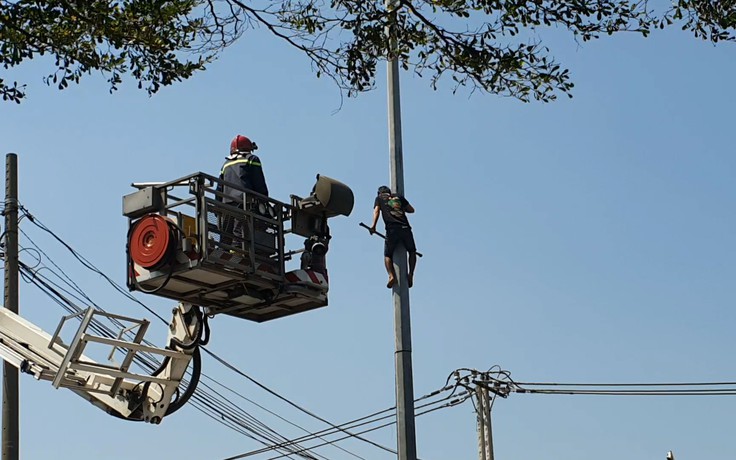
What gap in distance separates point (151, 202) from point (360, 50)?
3.99 m

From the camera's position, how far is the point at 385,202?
14211 millimetres

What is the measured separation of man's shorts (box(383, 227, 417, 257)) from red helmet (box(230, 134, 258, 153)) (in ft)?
7.67

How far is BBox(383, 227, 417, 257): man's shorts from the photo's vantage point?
1396cm

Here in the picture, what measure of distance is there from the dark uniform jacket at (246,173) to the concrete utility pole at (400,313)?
2.21m

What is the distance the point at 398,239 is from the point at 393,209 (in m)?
0.32

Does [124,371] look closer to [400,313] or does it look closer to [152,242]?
[152,242]

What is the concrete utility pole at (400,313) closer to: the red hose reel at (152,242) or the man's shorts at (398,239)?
the man's shorts at (398,239)

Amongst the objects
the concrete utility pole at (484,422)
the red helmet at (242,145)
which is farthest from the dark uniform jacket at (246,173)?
the concrete utility pole at (484,422)

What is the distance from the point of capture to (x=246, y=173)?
15266mm

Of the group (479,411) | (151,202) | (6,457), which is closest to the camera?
(151,202)

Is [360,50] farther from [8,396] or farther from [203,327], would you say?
[8,396]

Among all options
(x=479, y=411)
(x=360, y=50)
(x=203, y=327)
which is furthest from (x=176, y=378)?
(x=479, y=411)

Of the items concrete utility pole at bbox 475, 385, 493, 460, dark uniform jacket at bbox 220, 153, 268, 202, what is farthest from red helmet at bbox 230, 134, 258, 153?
concrete utility pole at bbox 475, 385, 493, 460

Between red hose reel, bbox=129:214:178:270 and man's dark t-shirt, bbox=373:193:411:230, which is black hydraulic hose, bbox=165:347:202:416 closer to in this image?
red hose reel, bbox=129:214:178:270
